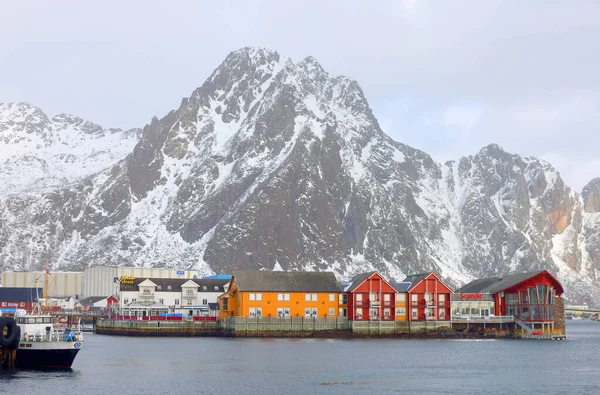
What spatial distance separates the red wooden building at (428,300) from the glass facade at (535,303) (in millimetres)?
11731

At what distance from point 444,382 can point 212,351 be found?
4101 cm

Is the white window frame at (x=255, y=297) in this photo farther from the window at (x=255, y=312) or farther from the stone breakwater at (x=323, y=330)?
the stone breakwater at (x=323, y=330)

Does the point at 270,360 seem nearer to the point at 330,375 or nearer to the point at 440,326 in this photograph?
the point at 330,375

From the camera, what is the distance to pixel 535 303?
15300cm

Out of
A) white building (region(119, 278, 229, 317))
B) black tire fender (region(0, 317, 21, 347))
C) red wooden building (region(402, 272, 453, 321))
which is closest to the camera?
black tire fender (region(0, 317, 21, 347))

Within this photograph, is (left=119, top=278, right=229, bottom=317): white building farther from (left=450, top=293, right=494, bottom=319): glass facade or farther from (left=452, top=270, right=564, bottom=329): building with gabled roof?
(left=452, top=270, right=564, bottom=329): building with gabled roof

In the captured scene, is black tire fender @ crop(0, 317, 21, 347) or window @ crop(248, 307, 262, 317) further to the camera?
window @ crop(248, 307, 262, 317)

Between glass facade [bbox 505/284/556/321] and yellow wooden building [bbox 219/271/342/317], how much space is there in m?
30.2

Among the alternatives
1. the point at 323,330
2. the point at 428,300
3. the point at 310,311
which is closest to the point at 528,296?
the point at 428,300

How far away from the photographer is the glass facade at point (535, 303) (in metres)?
153

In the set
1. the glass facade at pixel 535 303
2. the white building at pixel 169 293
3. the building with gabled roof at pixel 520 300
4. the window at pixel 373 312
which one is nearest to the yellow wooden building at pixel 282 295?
the window at pixel 373 312

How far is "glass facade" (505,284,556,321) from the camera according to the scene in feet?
501

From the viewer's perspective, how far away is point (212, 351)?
119 m

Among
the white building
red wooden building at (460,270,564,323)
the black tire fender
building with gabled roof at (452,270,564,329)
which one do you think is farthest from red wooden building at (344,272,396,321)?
the black tire fender
